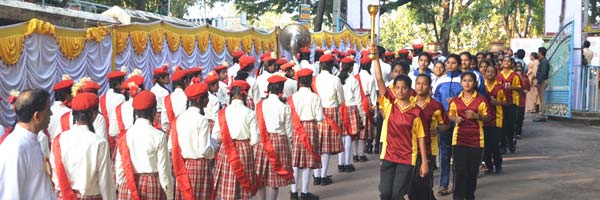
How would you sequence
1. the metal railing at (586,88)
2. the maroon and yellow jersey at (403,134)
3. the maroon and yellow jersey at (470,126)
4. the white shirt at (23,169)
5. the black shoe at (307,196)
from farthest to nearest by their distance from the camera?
the metal railing at (586,88) → the black shoe at (307,196) → the maroon and yellow jersey at (470,126) → the maroon and yellow jersey at (403,134) → the white shirt at (23,169)

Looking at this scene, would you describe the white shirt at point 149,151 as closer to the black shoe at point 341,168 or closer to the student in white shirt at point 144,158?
the student in white shirt at point 144,158

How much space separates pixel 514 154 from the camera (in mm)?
10906

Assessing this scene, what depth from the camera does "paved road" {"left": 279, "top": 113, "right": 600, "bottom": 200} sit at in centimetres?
798

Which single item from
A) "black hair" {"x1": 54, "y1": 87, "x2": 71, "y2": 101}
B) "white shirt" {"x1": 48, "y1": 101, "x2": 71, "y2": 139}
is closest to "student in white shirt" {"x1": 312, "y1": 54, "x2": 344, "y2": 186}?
"black hair" {"x1": 54, "y1": 87, "x2": 71, "y2": 101}

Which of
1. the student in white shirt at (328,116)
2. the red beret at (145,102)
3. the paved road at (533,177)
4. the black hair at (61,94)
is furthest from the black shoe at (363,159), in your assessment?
the red beret at (145,102)

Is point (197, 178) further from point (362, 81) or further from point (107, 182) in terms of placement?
point (362, 81)

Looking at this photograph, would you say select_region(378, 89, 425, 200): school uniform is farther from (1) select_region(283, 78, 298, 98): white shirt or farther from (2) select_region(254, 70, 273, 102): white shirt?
(2) select_region(254, 70, 273, 102): white shirt

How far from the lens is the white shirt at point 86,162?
4293 millimetres

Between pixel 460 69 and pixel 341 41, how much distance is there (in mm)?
12638

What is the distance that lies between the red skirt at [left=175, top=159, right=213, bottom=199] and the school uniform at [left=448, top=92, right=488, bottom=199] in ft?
9.18

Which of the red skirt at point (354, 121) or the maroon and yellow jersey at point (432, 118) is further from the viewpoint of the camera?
the red skirt at point (354, 121)

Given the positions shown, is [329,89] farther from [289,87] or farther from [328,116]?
[289,87]

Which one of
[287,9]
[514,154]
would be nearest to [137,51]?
[514,154]

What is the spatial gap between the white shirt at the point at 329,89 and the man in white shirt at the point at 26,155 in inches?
212
